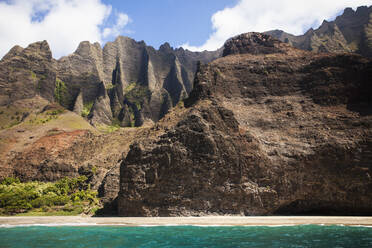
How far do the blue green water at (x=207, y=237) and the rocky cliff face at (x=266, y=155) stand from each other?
379 inches

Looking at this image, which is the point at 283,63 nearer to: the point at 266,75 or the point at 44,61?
the point at 266,75

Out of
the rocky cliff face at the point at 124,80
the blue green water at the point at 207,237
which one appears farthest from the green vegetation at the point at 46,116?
the blue green water at the point at 207,237

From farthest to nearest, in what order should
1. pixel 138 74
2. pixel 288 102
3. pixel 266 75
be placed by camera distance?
pixel 138 74, pixel 266 75, pixel 288 102

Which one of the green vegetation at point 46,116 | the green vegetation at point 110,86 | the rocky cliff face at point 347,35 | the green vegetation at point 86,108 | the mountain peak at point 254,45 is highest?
A: the rocky cliff face at point 347,35

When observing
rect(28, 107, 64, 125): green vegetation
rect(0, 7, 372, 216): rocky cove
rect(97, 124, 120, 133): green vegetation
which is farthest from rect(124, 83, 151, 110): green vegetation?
rect(0, 7, 372, 216): rocky cove

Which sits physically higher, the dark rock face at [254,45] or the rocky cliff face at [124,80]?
the rocky cliff face at [124,80]

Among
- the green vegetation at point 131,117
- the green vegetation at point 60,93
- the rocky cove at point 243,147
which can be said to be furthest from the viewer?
the green vegetation at point 131,117

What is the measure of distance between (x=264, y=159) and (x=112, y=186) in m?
25.9

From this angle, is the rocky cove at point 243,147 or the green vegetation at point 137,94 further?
the green vegetation at point 137,94

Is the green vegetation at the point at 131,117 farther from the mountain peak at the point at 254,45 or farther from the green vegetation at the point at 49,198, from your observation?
the mountain peak at the point at 254,45

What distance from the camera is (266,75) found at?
167ft

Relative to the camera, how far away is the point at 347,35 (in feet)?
433

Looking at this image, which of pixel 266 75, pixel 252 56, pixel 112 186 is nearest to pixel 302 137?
pixel 266 75

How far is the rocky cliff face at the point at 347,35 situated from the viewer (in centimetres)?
11231
